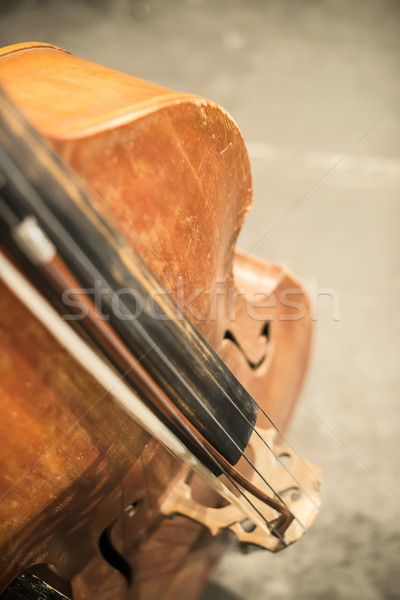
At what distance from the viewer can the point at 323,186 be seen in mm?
1807

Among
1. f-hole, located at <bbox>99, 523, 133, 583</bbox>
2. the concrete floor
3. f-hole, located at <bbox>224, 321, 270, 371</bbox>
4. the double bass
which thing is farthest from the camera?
the concrete floor

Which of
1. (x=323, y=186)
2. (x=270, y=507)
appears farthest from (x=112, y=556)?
(x=323, y=186)

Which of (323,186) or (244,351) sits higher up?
(244,351)

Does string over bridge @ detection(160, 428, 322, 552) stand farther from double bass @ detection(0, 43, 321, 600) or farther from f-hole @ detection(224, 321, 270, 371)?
f-hole @ detection(224, 321, 270, 371)

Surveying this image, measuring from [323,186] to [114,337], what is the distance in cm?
151

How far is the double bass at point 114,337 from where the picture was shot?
0.44 m

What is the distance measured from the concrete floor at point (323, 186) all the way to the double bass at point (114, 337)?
55cm

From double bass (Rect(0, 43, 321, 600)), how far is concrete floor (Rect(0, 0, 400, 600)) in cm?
55

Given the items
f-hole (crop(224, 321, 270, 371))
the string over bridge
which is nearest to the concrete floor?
f-hole (crop(224, 321, 270, 371))

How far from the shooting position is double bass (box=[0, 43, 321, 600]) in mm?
436

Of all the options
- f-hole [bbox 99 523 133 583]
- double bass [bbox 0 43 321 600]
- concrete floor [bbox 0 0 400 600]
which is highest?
double bass [bbox 0 43 321 600]

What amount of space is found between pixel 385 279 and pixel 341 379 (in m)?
0.39

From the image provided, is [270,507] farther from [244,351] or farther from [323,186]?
[323,186]

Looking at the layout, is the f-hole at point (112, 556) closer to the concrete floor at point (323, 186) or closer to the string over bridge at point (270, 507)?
the string over bridge at point (270, 507)
